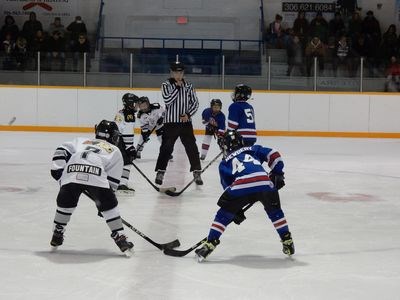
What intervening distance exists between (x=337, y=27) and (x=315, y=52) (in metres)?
1.85

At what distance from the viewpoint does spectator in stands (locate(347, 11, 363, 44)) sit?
1530cm

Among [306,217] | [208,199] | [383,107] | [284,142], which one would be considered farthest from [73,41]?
[306,217]

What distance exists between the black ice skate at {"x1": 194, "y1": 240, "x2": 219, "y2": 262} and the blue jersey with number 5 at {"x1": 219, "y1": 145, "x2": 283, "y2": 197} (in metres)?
0.29

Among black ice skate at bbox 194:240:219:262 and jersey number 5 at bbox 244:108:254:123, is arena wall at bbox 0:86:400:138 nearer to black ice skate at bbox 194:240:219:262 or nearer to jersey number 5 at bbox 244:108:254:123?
jersey number 5 at bbox 244:108:254:123

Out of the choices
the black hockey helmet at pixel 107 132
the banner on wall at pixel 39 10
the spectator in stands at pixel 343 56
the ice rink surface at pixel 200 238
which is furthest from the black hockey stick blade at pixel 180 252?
the banner on wall at pixel 39 10

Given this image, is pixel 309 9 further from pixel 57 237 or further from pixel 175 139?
pixel 57 237

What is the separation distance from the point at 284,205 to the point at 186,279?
262cm

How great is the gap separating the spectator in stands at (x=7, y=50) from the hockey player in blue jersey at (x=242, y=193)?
971cm

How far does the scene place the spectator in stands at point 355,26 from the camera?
15.3 m

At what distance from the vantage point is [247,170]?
440 cm

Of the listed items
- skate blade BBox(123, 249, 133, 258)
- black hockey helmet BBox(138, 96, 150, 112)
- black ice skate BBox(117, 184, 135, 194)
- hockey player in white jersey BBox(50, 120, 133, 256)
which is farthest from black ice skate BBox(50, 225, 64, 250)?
black hockey helmet BBox(138, 96, 150, 112)

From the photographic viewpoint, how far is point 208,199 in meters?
6.82

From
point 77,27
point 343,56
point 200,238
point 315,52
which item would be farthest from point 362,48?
point 200,238

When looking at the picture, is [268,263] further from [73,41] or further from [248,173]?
[73,41]
